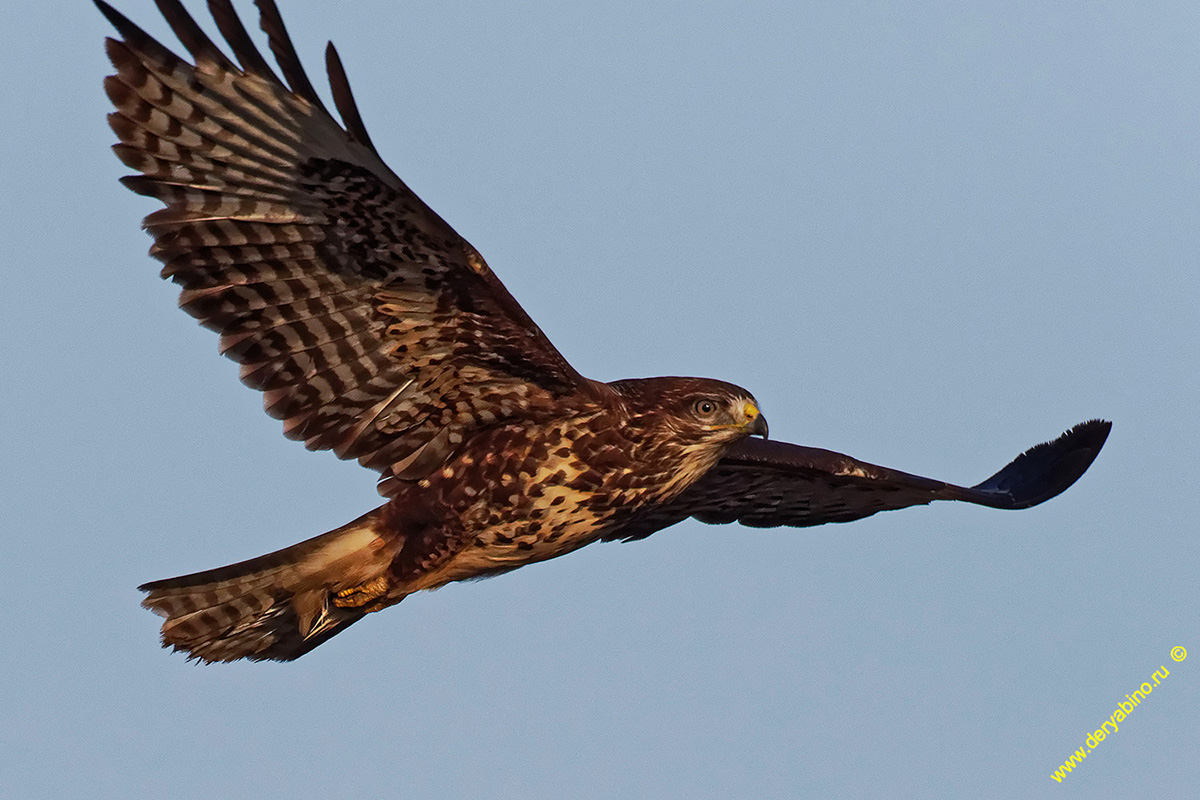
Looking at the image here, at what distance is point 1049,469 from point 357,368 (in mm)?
4789

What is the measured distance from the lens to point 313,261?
7.71 metres

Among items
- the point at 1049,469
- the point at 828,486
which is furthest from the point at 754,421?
the point at 1049,469

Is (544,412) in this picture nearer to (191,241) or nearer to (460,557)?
(460,557)

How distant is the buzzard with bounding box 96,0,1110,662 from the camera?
7.19 meters

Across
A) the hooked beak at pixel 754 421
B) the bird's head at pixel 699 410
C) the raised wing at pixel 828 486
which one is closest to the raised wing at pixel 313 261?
the bird's head at pixel 699 410

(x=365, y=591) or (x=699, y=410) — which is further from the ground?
(x=699, y=410)

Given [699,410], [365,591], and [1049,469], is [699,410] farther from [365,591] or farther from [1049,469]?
[1049,469]

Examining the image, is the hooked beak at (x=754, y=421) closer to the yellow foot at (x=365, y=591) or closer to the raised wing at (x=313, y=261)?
the raised wing at (x=313, y=261)

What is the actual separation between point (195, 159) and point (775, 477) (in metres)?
4.29

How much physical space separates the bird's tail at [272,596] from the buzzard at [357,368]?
0.5 inches

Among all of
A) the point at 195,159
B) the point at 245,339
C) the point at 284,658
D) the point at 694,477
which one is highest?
the point at 195,159

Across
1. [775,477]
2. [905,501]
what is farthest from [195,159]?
[905,501]

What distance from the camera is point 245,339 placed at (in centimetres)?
783

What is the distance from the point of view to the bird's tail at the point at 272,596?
8.31 m
